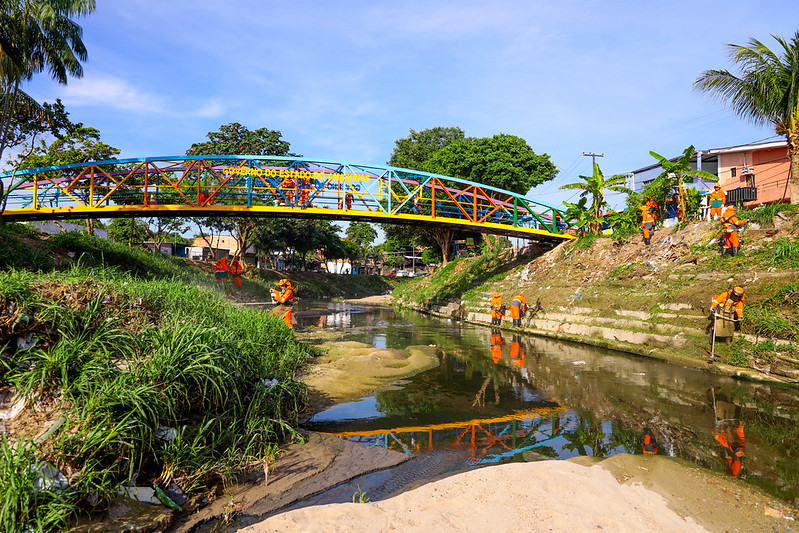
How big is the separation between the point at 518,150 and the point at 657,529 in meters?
33.4

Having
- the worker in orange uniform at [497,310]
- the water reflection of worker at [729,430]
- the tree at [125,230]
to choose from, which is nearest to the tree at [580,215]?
the worker in orange uniform at [497,310]

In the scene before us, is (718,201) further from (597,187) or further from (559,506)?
(559,506)

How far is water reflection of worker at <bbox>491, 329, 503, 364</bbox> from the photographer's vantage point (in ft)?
43.8

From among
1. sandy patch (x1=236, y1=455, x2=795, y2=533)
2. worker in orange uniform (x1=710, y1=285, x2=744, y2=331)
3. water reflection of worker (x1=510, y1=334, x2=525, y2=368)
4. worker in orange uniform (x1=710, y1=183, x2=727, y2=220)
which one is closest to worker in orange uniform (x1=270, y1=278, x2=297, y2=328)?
water reflection of worker (x1=510, y1=334, x2=525, y2=368)

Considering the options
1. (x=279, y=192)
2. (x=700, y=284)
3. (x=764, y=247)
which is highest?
Answer: (x=279, y=192)

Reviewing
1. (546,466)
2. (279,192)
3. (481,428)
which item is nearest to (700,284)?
(481,428)

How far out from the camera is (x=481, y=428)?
6.93m

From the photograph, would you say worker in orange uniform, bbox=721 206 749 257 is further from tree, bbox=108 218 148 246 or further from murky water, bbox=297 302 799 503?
tree, bbox=108 218 148 246

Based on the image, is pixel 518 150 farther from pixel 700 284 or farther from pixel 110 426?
pixel 110 426

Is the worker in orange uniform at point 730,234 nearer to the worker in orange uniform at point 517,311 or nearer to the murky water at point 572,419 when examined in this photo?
the murky water at point 572,419

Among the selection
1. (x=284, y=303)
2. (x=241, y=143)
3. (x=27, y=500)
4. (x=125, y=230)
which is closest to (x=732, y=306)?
(x=284, y=303)

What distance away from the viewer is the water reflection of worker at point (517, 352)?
1246 centimetres

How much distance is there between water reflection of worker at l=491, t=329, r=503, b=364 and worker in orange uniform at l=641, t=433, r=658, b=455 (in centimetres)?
625

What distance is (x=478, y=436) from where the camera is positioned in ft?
21.5
